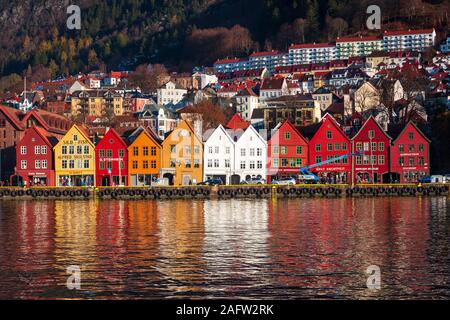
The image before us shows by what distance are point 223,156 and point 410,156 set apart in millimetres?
24452

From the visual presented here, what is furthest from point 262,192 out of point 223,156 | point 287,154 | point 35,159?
point 35,159

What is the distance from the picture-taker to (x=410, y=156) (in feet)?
346

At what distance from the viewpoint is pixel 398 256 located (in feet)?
129

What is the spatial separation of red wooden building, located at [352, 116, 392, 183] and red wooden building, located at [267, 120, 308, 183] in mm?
6815

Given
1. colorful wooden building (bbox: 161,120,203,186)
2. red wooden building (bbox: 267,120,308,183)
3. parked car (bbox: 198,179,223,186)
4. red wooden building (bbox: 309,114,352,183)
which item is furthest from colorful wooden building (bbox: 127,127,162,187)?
red wooden building (bbox: 309,114,352,183)

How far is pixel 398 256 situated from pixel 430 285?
8.00 meters

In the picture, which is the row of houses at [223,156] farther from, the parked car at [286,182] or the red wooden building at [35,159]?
the parked car at [286,182]

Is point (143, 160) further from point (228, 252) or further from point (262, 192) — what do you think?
point (228, 252)

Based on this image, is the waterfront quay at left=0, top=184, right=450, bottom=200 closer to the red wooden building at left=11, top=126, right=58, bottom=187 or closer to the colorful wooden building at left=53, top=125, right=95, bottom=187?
the colorful wooden building at left=53, top=125, right=95, bottom=187

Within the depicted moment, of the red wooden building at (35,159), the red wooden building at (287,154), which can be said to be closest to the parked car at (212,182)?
the red wooden building at (287,154)

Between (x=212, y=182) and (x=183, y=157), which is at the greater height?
(x=183, y=157)

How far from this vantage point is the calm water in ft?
102
